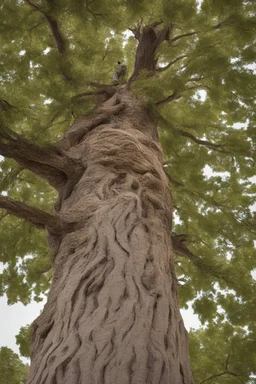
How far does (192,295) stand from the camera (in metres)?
6.66

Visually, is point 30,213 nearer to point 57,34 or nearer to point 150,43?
point 57,34

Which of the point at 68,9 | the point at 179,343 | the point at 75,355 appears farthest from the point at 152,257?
the point at 68,9

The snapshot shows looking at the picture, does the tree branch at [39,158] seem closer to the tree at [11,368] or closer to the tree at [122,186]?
the tree at [122,186]

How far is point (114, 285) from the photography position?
2625 millimetres

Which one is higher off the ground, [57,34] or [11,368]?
[57,34]

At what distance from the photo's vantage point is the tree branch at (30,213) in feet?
11.2

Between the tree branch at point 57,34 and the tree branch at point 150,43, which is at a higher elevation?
the tree branch at point 150,43

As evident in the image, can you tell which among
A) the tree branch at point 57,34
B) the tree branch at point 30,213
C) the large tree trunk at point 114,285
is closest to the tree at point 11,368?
the large tree trunk at point 114,285

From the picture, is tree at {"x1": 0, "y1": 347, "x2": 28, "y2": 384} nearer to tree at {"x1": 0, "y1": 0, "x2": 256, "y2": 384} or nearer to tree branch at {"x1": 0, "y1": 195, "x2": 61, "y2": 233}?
tree at {"x1": 0, "y1": 0, "x2": 256, "y2": 384}

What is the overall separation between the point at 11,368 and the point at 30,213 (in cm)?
271

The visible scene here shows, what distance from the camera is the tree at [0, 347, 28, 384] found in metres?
5.02

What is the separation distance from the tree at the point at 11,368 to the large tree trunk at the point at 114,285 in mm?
2338

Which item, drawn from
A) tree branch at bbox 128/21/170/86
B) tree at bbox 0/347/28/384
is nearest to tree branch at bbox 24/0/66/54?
tree branch at bbox 128/21/170/86

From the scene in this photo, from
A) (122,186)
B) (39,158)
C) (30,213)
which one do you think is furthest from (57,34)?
(30,213)
